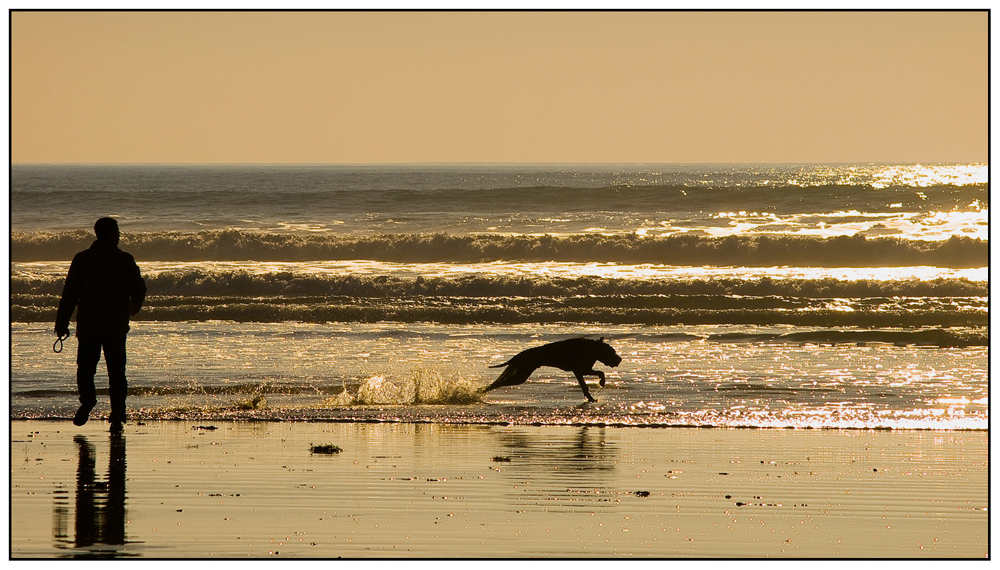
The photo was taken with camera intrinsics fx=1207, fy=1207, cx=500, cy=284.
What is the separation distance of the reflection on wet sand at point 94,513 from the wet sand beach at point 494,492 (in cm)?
2

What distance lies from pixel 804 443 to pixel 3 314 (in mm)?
6254

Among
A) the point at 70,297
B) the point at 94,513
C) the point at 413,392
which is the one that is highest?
the point at 70,297

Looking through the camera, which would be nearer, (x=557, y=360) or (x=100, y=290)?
(x=100, y=290)

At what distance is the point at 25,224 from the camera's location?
39156mm

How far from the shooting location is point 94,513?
6586mm

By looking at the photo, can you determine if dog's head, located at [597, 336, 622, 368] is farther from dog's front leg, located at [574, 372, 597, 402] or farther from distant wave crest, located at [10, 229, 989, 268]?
distant wave crest, located at [10, 229, 989, 268]

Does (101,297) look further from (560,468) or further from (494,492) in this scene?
(560,468)

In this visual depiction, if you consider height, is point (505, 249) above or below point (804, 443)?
above

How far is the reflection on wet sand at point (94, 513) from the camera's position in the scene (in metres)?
5.88

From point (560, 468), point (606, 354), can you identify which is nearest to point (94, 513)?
point (560, 468)

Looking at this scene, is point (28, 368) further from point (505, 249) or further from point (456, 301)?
point (505, 249)

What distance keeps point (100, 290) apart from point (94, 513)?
6.10 feet

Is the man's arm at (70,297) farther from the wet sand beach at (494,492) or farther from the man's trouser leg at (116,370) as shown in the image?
the wet sand beach at (494,492)
